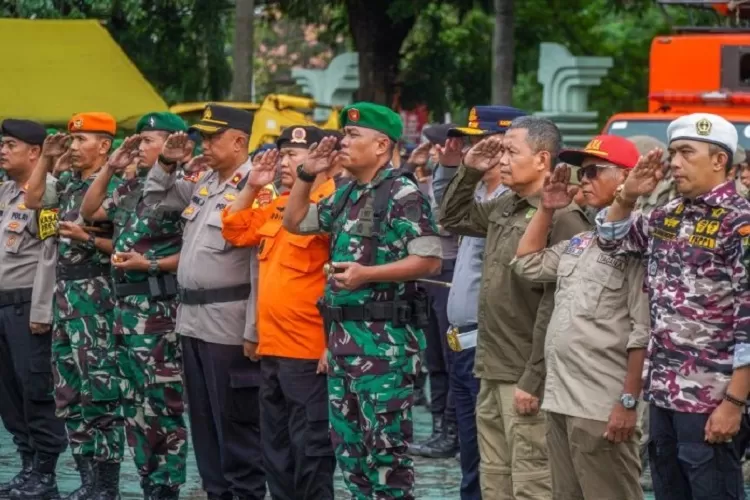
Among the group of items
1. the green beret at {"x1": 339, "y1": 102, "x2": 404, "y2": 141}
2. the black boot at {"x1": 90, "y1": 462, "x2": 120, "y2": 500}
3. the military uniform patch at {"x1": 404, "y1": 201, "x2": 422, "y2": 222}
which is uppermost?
the green beret at {"x1": 339, "y1": 102, "x2": 404, "y2": 141}

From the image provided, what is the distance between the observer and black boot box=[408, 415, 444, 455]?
36.2 feet

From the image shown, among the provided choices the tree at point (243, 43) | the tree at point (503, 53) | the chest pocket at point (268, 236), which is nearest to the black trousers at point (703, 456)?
the chest pocket at point (268, 236)

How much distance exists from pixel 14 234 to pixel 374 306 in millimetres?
3323

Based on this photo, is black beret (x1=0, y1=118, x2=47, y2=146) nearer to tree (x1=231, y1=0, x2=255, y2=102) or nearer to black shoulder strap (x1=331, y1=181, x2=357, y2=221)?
black shoulder strap (x1=331, y1=181, x2=357, y2=221)

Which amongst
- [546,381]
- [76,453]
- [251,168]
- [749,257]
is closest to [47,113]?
[76,453]

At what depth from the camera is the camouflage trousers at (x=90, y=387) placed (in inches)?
360

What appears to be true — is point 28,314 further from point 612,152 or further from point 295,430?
point 612,152

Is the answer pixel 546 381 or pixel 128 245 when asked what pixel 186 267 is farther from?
pixel 546 381

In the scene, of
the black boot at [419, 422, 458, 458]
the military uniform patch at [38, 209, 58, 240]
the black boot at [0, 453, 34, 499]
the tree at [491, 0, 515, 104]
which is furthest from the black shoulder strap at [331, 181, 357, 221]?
the tree at [491, 0, 515, 104]

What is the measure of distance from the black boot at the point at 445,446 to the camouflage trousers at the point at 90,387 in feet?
7.86

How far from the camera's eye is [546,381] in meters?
6.58

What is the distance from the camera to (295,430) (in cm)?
795

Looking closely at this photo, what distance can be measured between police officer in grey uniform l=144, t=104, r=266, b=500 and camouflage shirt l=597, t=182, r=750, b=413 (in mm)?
2773

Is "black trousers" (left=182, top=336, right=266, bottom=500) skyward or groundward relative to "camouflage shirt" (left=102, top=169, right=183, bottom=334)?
groundward
